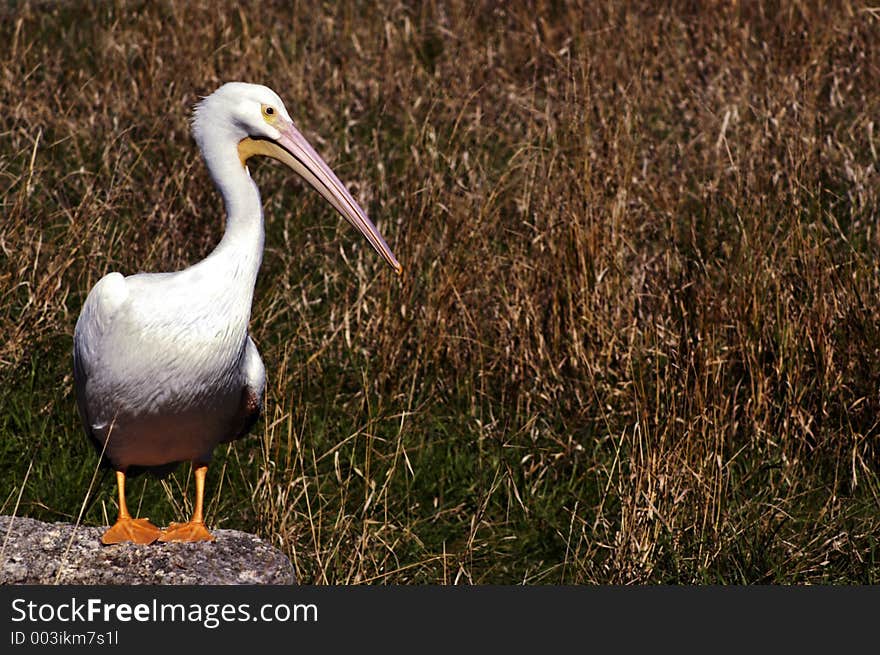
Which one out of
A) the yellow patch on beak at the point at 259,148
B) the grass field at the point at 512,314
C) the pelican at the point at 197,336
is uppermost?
the yellow patch on beak at the point at 259,148

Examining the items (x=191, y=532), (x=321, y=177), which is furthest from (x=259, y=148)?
(x=191, y=532)

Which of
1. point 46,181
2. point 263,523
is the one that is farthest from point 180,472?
point 46,181

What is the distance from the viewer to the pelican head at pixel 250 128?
3.92 metres

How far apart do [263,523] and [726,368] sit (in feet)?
6.06

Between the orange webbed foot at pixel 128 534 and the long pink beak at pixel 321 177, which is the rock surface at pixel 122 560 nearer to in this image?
the orange webbed foot at pixel 128 534

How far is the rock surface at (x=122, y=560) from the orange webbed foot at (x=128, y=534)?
2cm

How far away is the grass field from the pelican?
1.03 ft

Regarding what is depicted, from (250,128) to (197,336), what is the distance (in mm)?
658

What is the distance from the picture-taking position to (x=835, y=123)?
7.20m

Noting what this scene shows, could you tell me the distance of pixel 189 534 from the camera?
394 centimetres

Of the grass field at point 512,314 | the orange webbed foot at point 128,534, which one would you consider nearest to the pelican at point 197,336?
the orange webbed foot at point 128,534

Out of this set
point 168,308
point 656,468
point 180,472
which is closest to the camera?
point 168,308

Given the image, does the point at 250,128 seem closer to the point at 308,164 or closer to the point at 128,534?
the point at 308,164

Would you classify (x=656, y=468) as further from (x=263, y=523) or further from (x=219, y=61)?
(x=219, y=61)
